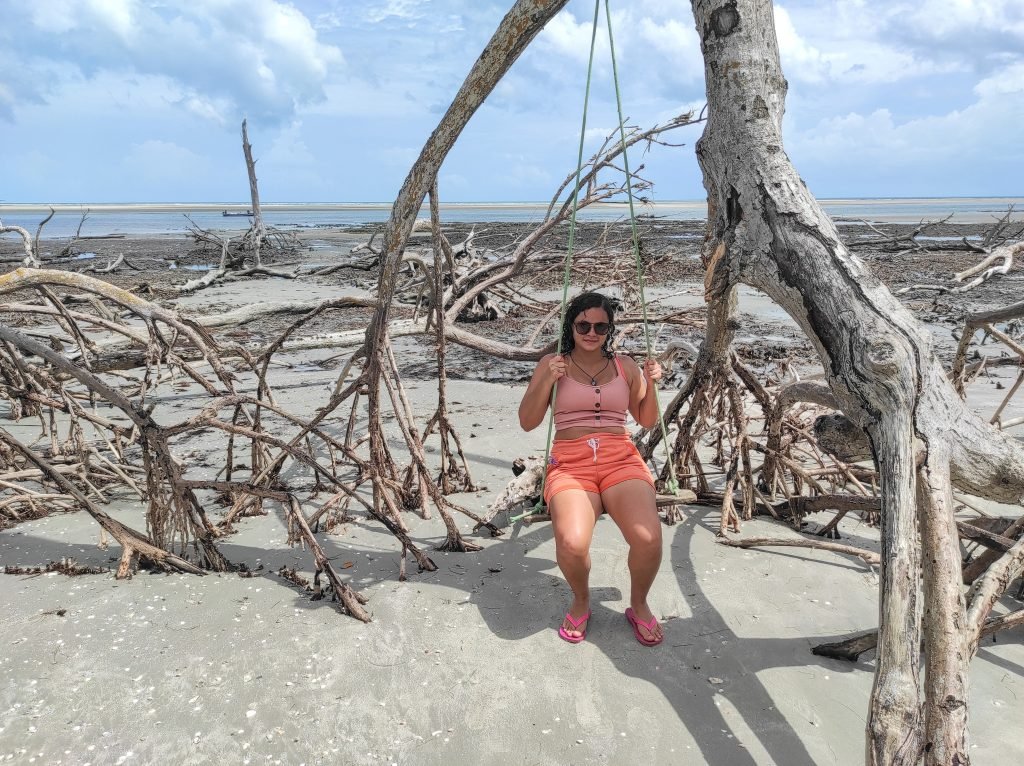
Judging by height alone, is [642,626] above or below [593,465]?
below

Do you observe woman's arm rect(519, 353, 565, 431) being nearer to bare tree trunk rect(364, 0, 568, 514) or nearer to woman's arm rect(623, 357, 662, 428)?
woman's arm rect(623, 357, 662, 428)

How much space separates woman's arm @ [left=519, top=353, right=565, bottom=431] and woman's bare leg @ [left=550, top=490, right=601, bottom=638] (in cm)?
38

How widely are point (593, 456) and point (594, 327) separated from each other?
1.76 ft

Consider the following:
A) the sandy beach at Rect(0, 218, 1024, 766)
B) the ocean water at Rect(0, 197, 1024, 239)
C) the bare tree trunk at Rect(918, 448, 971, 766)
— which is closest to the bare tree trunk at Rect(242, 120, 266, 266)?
the ocean water at Rect(0, 197, 1024, 239)

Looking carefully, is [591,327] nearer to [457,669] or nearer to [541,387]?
[541,387]

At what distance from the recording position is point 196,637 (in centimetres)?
250

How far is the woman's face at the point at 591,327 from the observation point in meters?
2.80

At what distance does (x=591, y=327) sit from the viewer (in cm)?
281

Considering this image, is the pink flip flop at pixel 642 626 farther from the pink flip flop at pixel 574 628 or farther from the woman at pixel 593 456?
the pink flip flop at pixel 574 628

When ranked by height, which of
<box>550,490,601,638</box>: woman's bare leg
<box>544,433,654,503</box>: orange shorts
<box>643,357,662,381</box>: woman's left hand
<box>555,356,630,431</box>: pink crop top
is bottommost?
<box>550,490,601,638</box>: woman's bare leg

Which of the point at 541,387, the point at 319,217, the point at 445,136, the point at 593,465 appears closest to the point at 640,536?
the point at 593,465

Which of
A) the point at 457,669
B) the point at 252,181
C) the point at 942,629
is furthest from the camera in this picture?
the point at 252,181

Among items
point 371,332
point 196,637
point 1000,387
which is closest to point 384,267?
point 371,332

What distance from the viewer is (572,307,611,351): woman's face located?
2.80 meters
